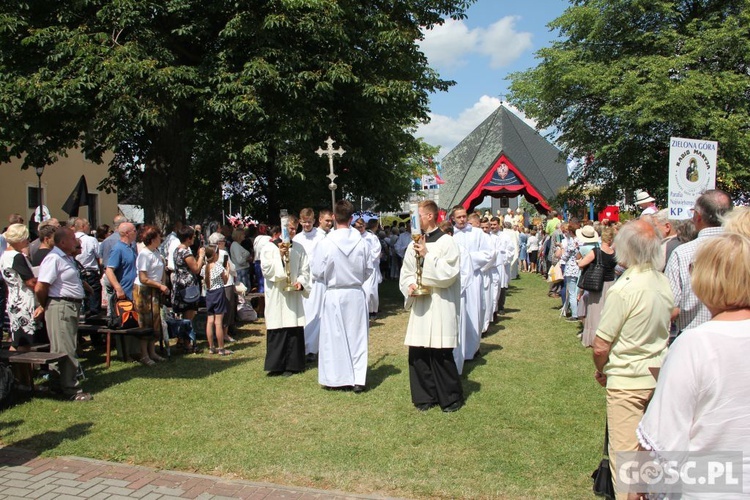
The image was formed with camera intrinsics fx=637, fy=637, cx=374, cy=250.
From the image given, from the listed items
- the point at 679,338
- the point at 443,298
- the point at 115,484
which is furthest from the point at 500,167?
the point at 679,338

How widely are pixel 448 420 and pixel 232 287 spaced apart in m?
5.00

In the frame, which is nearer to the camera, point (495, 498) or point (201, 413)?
point (495, 498)

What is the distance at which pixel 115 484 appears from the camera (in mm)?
4734

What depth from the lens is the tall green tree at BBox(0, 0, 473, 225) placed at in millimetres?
12430

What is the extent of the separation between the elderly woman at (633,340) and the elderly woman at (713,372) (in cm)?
166

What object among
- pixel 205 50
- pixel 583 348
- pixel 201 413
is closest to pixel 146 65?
pixel 205 50

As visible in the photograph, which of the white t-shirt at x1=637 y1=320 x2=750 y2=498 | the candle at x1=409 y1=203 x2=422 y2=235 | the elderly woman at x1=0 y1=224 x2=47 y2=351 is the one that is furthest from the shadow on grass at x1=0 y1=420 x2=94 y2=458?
the white t-shirt at x1=637 y1=320 x2=750 y2=498

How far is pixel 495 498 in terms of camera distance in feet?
14.4

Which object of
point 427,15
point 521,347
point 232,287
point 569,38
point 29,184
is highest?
point 569,38

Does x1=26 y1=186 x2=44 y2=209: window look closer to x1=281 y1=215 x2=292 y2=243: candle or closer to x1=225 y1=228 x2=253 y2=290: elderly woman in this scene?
x1=225 y1=228 x2=253 y2=290: elderly woman

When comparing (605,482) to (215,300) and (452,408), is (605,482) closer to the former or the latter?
(452,408)

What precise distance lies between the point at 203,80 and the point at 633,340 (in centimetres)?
1167

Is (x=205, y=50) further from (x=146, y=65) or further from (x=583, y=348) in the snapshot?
(x=583, y=348)

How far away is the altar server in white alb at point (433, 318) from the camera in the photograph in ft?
20.7
